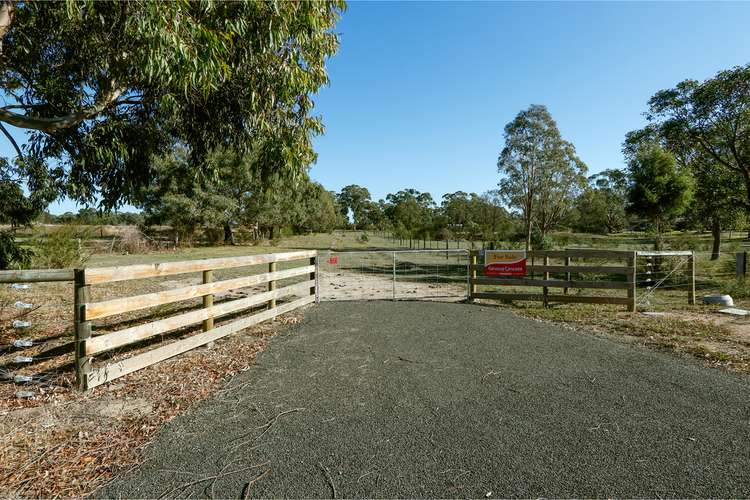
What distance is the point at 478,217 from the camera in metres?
43.2

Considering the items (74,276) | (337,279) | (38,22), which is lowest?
(337,279)

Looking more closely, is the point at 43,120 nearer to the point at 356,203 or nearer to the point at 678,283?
the point at 678,283

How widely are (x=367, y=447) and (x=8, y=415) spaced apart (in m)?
3.13

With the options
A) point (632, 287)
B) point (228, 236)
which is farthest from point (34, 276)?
point (228, 236)

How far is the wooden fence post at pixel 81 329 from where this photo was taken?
3668 millimetres

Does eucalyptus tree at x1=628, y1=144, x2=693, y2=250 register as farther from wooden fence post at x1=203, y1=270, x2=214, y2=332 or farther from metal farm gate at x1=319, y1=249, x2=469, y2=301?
wooden fence post at x1=203, y1=270, x2=214, y2=332

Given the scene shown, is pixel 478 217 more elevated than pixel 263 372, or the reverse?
pixel 478 217

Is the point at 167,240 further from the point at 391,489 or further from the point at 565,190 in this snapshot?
the point at 391,489

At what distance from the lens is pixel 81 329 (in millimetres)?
3672

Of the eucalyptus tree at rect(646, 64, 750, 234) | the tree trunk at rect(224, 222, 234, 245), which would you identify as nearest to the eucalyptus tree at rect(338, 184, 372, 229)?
the tree trunk at rect(224, 222, 234, 245)

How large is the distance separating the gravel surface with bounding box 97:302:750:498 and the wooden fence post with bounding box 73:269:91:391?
4.21ft

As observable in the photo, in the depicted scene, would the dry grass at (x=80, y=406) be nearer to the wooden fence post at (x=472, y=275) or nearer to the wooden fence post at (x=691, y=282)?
the wooden fence post at (x=472, y=275)

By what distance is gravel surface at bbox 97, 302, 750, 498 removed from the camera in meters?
2.41

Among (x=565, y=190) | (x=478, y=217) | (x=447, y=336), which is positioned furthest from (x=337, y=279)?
(x=478, y=217)
